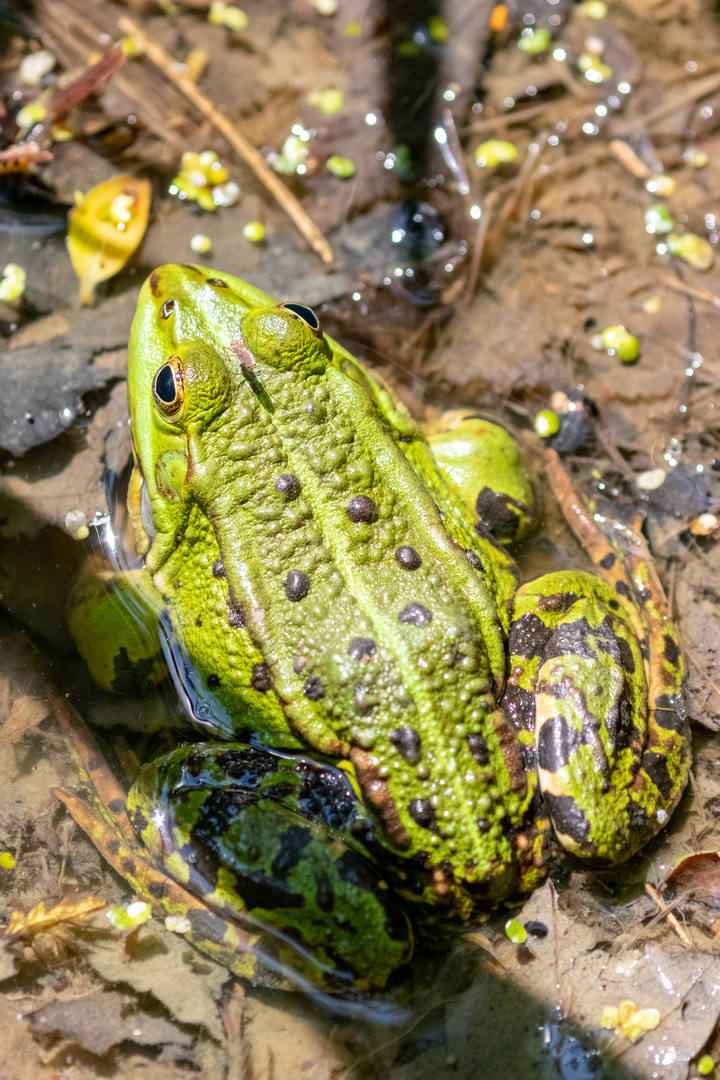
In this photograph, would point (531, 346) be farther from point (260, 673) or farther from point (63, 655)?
point (63, 655)

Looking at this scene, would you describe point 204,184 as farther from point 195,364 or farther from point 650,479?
point 650,479

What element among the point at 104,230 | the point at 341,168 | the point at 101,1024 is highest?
the point at 104,230

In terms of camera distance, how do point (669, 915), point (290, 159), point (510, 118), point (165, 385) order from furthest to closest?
point (510, 118)
point (290, 159)
point (669, 915)
point (165, 385)

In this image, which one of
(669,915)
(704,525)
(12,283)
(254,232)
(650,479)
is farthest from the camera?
(254,232)

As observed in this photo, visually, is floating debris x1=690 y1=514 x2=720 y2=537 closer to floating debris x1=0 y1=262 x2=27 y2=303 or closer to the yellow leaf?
the yellow leaf

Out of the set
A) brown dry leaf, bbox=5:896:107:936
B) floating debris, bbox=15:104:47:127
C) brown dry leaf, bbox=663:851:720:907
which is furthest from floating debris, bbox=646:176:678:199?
brown dry leaf, bbox=5:896:107:936

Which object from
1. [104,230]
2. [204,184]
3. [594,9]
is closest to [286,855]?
[104,230]

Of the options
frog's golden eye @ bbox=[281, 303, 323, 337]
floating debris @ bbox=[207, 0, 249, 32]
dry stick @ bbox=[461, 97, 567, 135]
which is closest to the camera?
frog's golden eye @ bbox=[281, 303, 323, 337]

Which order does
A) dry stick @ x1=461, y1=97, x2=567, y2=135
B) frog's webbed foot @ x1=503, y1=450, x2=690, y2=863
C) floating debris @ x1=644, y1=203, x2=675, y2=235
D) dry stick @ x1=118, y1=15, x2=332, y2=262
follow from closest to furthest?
frog's webbed foot @ x1=503, y1=450, x2=690, y2=863 → dry stick @ x1=118, y1=15, x2=332, y2=262 → floating debris @ x1=644, y1=203, x2=675, y2=235 → dry stick @ x1=461, y1=97, x2=567, y2=135
